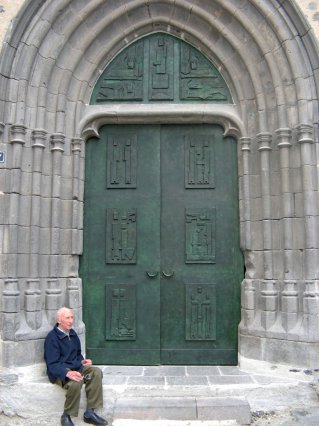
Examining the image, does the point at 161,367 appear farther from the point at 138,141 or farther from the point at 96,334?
the point at 138,141

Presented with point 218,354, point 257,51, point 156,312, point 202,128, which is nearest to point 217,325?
point 218,354

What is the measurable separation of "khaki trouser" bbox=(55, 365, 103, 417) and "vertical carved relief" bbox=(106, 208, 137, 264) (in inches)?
62.2

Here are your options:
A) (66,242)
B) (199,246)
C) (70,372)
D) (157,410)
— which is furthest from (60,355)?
(199,246)

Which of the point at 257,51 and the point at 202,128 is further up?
the point at 257,51

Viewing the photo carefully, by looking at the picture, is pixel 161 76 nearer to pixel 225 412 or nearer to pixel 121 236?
pixel 121 236

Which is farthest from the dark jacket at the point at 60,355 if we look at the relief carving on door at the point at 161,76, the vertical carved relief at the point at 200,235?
the relief carving on door at the point at 161,76

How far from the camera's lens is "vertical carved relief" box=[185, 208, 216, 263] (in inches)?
207

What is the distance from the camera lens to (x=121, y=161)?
539cm

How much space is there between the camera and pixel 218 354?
203 inches

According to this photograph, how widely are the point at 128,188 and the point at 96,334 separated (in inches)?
72.3

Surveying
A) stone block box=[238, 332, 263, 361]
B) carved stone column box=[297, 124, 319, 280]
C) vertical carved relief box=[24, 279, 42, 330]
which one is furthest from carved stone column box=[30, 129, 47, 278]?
carved stone column box=[297, 124, 319, 280]

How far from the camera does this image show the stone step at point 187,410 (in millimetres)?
3779

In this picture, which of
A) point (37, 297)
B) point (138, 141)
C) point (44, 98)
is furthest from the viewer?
point (138, 141)

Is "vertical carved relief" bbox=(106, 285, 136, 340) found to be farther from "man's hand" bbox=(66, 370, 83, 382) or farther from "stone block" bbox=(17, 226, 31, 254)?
"man's hand" bbox=(66, 370, 83, 382)
